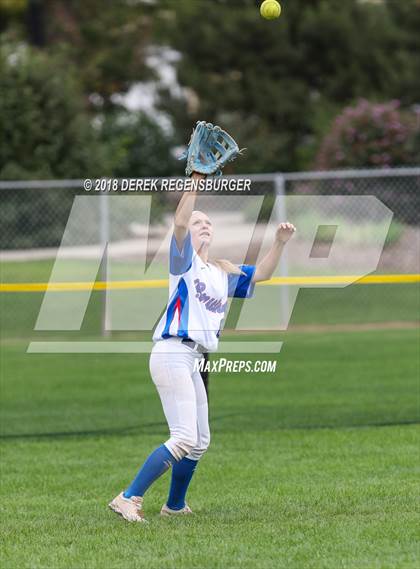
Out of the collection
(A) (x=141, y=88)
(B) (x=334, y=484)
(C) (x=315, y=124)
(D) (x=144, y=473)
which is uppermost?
(D) (x=144, y=473)

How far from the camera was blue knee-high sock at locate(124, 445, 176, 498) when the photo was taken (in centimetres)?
638

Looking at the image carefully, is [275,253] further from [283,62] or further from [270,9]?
[283,62]

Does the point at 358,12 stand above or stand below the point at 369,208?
below

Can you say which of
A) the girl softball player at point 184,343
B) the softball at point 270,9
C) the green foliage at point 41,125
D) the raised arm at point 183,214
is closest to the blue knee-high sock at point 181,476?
the girl softball player at point 184,343

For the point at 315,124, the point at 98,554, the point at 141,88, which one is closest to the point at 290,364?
the point at 98,554

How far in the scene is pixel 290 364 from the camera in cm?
1352

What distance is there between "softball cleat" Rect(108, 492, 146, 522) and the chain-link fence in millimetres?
9507

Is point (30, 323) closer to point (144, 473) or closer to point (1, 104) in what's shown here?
point (1, 104)

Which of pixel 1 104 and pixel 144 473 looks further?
pixel 1 104

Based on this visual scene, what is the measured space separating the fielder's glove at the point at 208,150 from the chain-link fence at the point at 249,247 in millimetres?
9208

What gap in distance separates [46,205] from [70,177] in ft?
9.12

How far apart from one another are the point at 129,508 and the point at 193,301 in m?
1.19

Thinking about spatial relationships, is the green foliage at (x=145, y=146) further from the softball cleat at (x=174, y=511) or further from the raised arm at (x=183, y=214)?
the raised arm at (x=183, y=214)

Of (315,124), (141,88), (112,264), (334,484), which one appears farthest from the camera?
(141,88)
